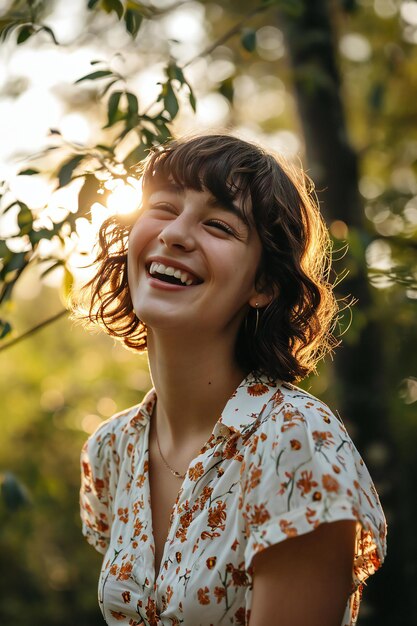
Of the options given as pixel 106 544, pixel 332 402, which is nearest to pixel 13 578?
pixel 332 402

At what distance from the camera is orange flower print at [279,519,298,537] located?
1.53 metres

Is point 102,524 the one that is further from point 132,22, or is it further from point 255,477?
point 132,22

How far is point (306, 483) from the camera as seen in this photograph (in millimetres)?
1569

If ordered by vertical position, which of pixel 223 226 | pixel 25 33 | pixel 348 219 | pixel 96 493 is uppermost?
pixel 25 33

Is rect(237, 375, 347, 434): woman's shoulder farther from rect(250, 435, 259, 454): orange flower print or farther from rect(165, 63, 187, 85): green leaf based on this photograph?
rect(165, 63, 187, 85): green leaf

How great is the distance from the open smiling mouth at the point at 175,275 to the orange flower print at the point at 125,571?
72 cm

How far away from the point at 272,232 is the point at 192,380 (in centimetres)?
44

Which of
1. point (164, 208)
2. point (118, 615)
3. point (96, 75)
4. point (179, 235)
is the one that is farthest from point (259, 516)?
point (96, 75)

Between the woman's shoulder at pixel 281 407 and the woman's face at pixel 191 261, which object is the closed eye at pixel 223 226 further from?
the woman's shoulder at pixel 281 407

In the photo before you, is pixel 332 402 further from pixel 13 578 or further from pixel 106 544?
pixel 13 578

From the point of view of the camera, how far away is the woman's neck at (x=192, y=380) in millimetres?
1965

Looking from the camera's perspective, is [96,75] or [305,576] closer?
[305,576]

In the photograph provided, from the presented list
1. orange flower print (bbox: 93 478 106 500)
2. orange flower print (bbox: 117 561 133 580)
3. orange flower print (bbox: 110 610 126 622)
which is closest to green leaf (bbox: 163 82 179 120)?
orange flower print (bbox: 93 478 106 500)

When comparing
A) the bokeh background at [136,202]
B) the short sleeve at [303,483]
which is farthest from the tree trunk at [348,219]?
the short sleeve at [303,483]
